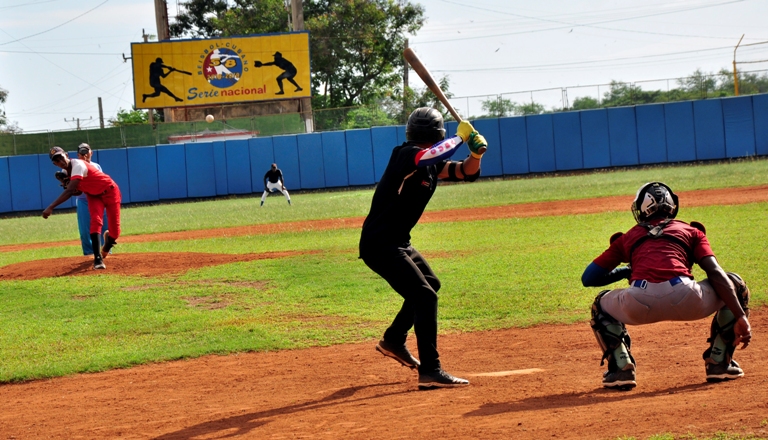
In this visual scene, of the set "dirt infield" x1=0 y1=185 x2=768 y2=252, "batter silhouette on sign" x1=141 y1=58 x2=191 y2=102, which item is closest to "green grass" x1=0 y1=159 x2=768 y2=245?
"dirt infield" x1=0 y1=185 x2=768 y2=252

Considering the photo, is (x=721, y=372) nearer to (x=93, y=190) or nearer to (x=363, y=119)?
(x=93, y=190)

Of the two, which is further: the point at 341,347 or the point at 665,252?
the point at 341,347

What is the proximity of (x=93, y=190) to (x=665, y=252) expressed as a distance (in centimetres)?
1042

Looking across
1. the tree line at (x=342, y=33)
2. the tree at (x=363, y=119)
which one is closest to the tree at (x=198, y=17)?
the tree line at (x=342, y=33)

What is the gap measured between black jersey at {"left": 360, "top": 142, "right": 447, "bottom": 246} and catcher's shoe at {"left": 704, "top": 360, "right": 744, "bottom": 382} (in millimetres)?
2167

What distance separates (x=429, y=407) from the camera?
5.29m

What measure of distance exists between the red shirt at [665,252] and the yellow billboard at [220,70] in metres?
40.1

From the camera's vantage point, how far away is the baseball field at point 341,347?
497 centimetres

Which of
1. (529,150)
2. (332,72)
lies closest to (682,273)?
(529,150)

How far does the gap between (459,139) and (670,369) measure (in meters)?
2.31

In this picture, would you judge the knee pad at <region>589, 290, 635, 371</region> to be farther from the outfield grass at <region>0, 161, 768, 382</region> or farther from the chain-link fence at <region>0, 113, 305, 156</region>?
the chain-link fence at <region>0, 113, 305, 156</region>

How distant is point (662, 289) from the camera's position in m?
5.11

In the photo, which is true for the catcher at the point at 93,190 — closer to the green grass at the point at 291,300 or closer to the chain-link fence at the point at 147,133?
the green grass at the point at 291,300

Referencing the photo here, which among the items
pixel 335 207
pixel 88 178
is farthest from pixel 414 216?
pixel 335 207
